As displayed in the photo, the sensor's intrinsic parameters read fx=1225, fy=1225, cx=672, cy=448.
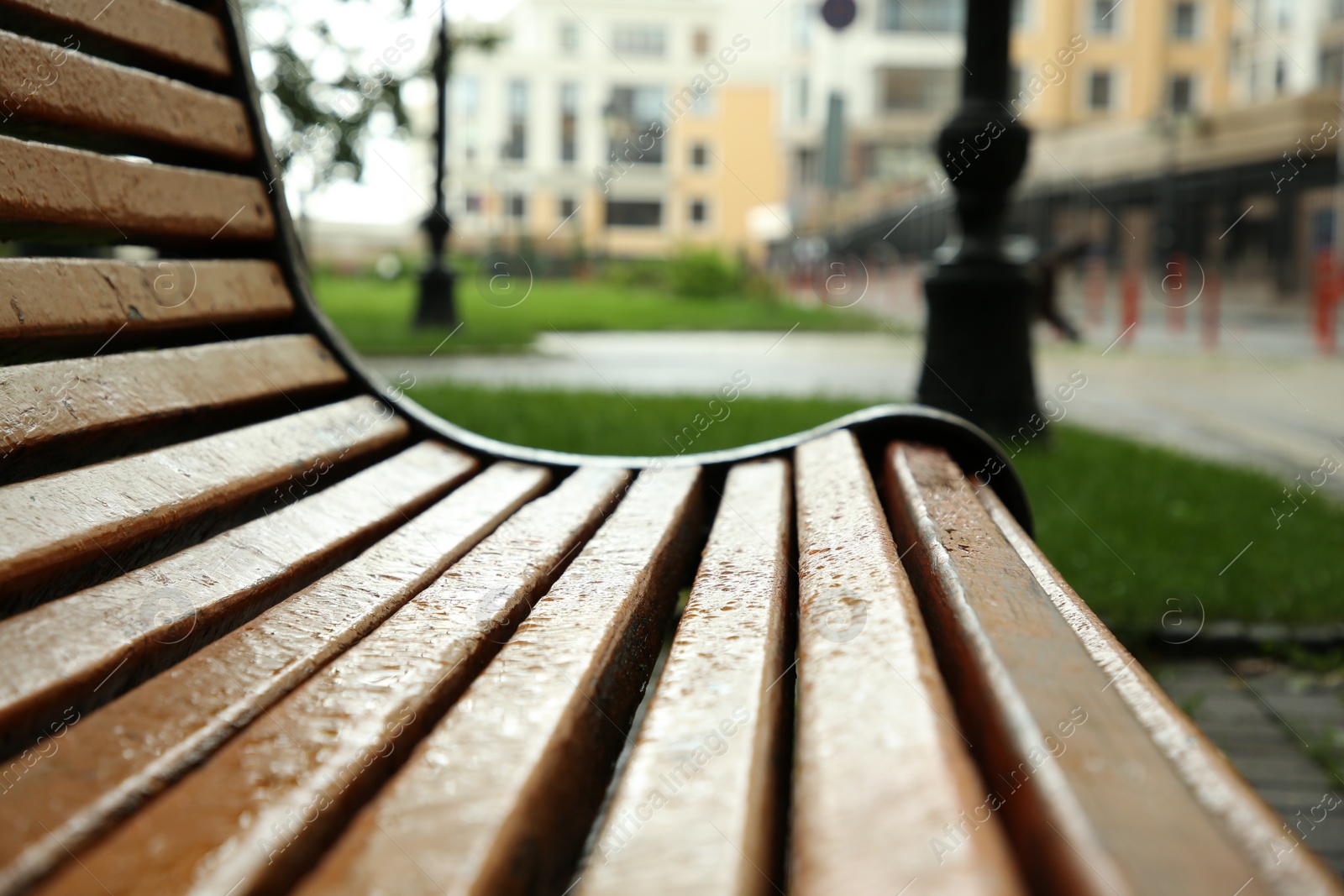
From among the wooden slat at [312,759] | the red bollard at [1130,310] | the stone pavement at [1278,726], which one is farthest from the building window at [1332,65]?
the wooden slat at [312,759]

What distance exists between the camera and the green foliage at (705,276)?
18.9m

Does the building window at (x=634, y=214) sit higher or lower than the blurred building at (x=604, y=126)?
lower

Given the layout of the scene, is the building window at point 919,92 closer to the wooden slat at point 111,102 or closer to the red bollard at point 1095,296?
the red bollard at point 1095,296

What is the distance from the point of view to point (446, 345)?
9.08 m

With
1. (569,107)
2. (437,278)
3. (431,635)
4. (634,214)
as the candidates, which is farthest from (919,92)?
(431,635)

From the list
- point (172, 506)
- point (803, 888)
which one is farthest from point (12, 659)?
point (803, 888)

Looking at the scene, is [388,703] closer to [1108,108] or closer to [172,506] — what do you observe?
[172,506]

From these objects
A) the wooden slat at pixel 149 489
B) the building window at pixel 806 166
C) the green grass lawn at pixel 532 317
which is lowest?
the green grass lawn at pixel 532 317

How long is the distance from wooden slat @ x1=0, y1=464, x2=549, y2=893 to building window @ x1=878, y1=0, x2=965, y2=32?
43.7 m

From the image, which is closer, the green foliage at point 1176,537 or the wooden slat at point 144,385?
the wooden slat at point 144,385

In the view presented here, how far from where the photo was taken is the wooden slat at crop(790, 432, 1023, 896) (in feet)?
1.88

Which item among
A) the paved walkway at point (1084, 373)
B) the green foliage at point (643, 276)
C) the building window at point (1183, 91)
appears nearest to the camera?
the paved walkway at point (1084, 373)

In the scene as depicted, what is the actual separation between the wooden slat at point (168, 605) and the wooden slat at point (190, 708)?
3 centimetres

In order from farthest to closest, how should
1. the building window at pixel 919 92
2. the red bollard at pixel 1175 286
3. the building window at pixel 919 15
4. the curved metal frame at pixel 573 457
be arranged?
the building window at pixel 919 92 < the building window at pixel 919 15 < the red bollard at pixel 1175 286 < the curved metal frame at pixel 573 457
